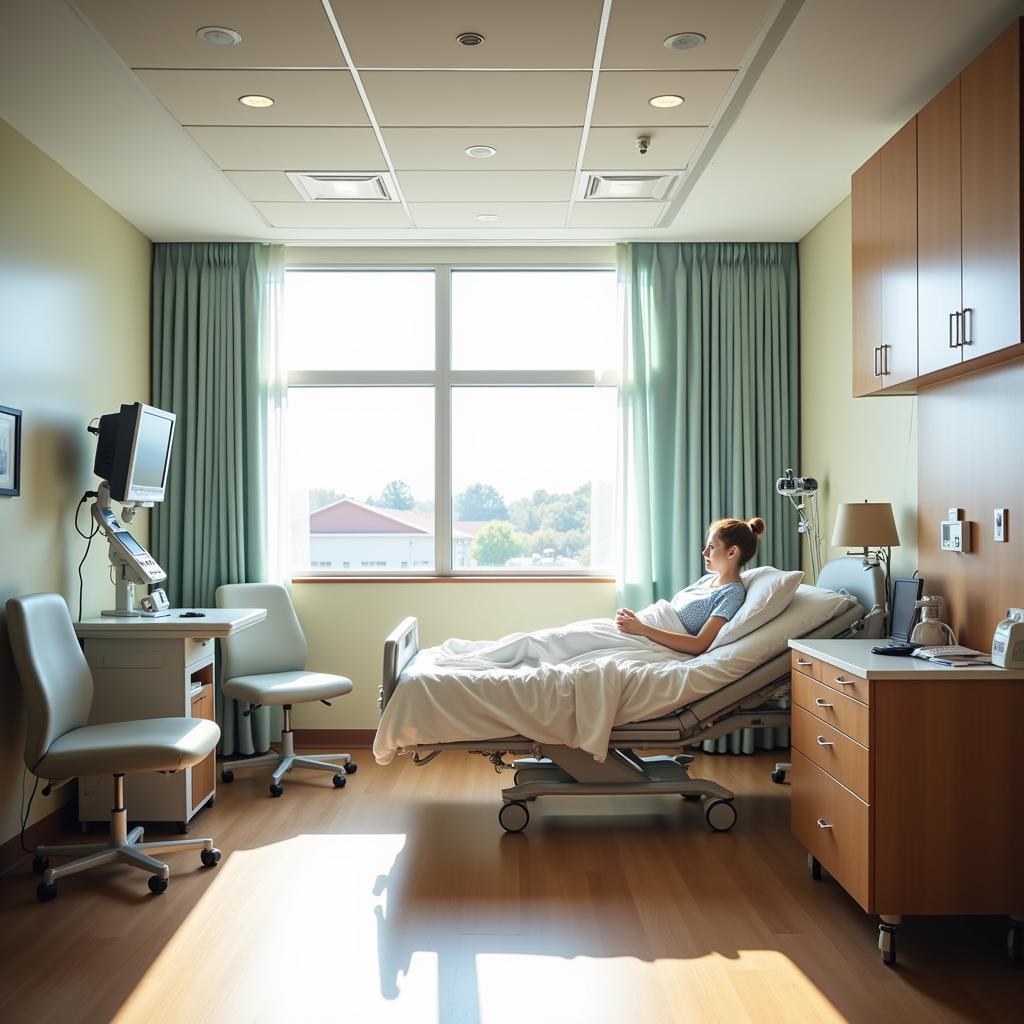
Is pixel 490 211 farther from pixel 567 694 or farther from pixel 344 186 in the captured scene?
pixel 567 694

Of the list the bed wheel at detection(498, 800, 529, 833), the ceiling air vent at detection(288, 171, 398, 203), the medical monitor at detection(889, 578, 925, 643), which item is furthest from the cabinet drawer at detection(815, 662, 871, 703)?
the ceiling air vent at detection(288, 171, 398, 203)

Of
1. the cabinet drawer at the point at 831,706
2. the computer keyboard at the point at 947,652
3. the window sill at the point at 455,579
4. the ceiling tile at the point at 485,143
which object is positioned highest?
the ceiling tile at the point at 485,143

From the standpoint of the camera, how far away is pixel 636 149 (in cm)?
395

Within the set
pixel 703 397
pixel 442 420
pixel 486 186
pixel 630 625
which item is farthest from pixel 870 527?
pixel 442 420

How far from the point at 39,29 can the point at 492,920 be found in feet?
9.98

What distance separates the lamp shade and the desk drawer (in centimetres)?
73

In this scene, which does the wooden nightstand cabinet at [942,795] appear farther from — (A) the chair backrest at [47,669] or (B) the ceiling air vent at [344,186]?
(B) the ceiling air vent at [344,186]

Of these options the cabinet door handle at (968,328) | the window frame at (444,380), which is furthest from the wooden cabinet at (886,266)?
the window frame at (444,380)

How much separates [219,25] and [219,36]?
65mm

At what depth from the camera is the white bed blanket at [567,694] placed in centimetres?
374

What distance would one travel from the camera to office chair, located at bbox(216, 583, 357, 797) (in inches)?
179

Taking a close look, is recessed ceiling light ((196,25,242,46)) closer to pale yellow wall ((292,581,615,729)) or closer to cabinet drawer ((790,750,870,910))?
cabinet drawer ((790,750,870,910))

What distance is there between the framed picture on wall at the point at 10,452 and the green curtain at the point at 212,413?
1540 mm

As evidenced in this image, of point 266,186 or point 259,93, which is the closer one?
point 259,93
